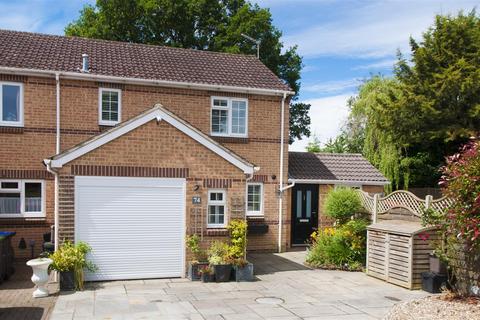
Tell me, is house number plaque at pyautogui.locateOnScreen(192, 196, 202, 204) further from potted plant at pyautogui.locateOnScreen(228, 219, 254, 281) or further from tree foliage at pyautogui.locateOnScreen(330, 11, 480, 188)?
tree foliage at pyautogui.locateOnScreen(330, 11, 480, 188)

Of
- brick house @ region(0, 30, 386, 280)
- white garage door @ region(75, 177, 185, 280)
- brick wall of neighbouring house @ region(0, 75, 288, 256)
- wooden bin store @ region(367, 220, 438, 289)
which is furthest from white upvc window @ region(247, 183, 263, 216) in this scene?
white garage door @ region(75, 177, 185, 280)

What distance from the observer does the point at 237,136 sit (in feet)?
54.7

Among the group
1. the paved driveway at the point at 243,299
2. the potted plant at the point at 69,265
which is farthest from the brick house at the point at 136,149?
the paved driveway at the point at 243,299

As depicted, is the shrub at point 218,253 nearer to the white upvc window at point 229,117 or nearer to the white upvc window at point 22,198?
the white upvc window at point 229,117

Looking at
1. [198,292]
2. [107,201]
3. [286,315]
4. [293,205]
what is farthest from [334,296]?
[293,205]

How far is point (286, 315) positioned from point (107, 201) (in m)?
5.29

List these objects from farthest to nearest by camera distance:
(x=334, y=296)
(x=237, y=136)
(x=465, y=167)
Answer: (x=237, y=136), (x=334, y=296), (x=465, y=167)

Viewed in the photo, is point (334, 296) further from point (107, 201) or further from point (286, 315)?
point (107, 201)

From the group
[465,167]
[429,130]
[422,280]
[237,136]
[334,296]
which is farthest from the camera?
[429,130]

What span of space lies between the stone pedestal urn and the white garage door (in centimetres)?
125

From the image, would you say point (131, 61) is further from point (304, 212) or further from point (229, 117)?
point (304, 212)

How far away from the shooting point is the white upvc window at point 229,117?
54.5 feet

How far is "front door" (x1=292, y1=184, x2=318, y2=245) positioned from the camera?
694 inches

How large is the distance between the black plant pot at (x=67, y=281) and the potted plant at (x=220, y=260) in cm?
331
